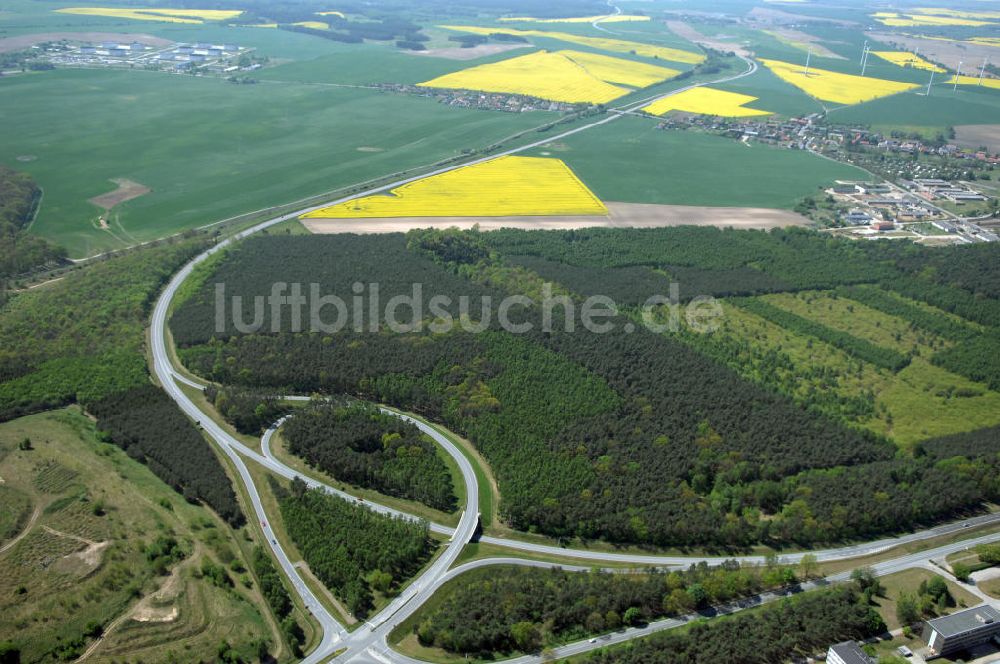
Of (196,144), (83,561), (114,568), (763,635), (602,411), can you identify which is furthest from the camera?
(196,144)

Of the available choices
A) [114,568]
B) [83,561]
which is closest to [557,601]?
[114,568]

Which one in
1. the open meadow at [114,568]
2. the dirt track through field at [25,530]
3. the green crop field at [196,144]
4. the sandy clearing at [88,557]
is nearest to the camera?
the open meadow at [114,568]

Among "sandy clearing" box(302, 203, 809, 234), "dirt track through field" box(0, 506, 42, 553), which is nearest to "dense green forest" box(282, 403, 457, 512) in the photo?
"dirt track through field" box(0, 506, 42, 553)

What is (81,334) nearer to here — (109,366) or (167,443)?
(109,366)

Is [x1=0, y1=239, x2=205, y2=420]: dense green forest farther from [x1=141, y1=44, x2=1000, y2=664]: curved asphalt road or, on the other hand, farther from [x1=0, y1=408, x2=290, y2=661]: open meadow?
[x1=0, y1=408, x2=290, y2=661]: open meadow

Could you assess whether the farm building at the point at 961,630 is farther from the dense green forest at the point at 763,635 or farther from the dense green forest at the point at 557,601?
the dense green forest at the point at 557,601

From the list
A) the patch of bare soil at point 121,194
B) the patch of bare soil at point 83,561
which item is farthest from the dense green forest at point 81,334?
the patch of bare soil at point 121,194
